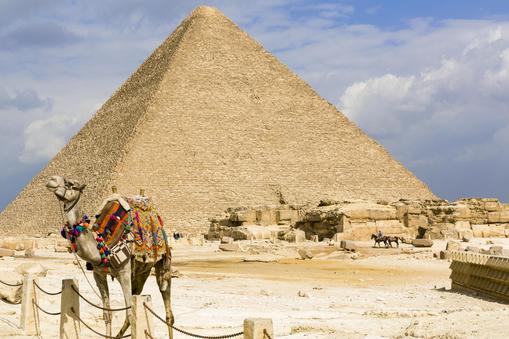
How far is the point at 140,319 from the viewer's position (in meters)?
7.45

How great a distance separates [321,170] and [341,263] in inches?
2125

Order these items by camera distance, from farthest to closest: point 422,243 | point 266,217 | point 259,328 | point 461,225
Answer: point 266,217 < point 461,225 < point 422,243 < point 259,328

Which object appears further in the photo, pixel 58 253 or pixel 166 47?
pixel 166 47

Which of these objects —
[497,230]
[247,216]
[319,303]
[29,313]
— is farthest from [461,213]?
[29,313]

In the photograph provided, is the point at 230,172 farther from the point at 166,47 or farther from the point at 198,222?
the point at 166,47

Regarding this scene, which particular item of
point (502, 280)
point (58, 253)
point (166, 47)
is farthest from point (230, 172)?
point (502, 280)

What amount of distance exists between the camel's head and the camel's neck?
4.2 inches

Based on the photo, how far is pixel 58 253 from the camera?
28219 mm

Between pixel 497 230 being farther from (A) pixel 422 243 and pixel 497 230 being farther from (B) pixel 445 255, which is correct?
(B) pixel 445 255

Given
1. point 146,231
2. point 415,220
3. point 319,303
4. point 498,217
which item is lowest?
point 319,303

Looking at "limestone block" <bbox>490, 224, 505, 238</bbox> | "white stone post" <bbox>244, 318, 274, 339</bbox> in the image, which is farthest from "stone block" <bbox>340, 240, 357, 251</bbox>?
"white stone post" <bbox>244, 318, 274, 339</bbox>

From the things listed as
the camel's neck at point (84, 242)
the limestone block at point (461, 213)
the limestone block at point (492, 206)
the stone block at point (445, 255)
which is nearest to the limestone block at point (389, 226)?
the limestone block at point (461, 213)

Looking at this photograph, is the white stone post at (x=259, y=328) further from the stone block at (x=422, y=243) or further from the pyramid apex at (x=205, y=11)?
the pyramid apex at (x=205, y=11)

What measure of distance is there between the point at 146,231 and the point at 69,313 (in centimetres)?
106
